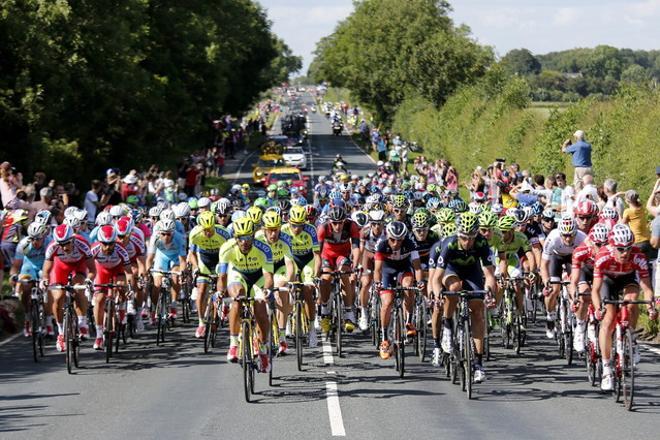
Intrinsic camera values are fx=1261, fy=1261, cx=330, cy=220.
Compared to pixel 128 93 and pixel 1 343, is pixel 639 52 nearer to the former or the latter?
pixel 128 93

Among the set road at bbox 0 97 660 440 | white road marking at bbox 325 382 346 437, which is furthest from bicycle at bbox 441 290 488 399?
white road marking at bbox 325 382 346 437

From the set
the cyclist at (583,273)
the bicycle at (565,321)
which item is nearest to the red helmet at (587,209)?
the bicycle at (565,321)

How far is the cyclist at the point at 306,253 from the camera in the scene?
17.6m

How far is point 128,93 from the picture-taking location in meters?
46.3

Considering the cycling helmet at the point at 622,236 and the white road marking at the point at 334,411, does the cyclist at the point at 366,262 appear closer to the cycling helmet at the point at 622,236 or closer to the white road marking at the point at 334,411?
the white road marking at the point at 334,411

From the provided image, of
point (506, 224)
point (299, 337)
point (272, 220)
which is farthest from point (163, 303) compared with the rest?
point (506, 224)

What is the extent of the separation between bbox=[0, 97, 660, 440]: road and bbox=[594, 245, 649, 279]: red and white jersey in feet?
4.64

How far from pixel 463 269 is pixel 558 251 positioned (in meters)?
2.49

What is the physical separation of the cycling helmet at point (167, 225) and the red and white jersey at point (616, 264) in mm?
8132

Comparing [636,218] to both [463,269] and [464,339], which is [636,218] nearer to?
[463,269]

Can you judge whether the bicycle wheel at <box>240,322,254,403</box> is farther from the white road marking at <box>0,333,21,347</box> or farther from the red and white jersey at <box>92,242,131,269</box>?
the white road marking at <box>0,333,21,347</box>

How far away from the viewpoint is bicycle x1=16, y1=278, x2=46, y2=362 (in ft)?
57.4

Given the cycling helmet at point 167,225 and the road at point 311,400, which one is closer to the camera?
the road at point 311,400

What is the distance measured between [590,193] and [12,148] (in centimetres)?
1896
